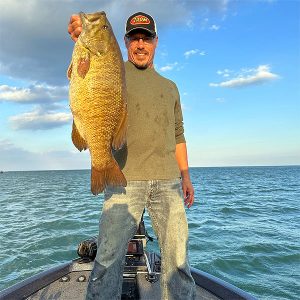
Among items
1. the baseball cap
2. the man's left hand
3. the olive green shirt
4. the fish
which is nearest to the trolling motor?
the man's left hand

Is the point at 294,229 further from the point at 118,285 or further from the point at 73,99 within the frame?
the point at 73,99

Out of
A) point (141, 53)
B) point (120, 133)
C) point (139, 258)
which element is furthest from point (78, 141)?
point (139, 258)

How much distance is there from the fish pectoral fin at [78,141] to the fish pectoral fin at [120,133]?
0.25m

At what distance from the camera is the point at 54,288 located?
15.1 feet

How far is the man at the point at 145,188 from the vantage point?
317 cm

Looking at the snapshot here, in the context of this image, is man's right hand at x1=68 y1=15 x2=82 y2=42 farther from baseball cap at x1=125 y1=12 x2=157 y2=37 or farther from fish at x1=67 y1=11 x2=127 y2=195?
baseball cap at x1=125 y1=12 x2=157 y2=37

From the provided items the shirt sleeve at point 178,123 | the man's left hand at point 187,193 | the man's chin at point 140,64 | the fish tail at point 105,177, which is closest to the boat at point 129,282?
the man's left hand at point 187,193

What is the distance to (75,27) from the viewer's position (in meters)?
2.92

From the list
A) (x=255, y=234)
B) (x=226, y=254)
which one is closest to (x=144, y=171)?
(x=226, y=254)

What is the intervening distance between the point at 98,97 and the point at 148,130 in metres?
0.71

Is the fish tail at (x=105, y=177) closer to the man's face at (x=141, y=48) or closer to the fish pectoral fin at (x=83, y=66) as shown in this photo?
the fish pectoral fin at (x=83, y=66)

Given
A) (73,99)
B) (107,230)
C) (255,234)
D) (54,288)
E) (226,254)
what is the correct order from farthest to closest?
(255,234), (226,254), (54,288), (107,230), (73,99)

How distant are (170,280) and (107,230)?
32.4 inches

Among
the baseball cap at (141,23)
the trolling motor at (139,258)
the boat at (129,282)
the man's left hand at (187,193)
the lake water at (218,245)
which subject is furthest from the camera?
the lake water at (218,245)
